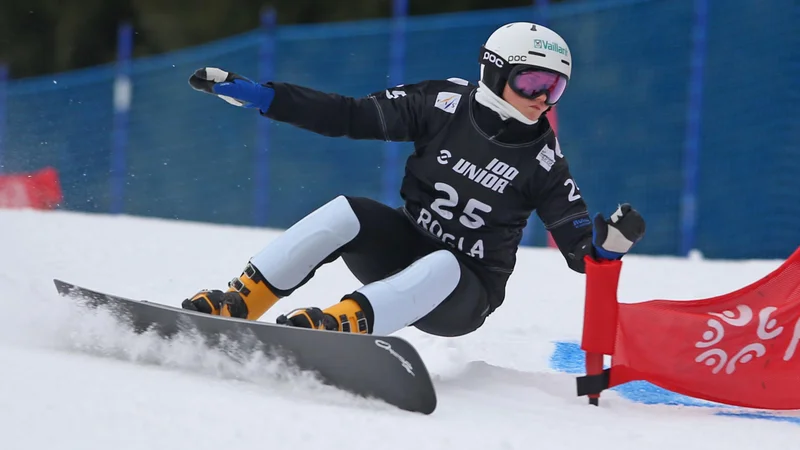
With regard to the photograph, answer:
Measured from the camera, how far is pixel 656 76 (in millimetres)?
7984

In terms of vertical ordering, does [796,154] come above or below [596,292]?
above

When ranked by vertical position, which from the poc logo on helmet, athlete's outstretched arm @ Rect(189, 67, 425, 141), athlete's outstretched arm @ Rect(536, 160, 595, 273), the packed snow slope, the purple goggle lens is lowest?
the packed snow slope

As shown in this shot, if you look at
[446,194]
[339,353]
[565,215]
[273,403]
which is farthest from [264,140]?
[273,403]

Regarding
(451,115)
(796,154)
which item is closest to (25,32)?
(796,154)

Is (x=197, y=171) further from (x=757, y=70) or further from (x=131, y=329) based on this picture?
(x=131, y=329)

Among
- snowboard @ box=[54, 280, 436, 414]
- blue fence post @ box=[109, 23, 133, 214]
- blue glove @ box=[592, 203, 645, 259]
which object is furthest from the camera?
blue fence post @ box=[109, 23, 133, 214]

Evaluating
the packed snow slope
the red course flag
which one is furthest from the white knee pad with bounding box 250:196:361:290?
the red course flag

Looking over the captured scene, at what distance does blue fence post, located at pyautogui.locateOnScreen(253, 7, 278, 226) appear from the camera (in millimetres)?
10250

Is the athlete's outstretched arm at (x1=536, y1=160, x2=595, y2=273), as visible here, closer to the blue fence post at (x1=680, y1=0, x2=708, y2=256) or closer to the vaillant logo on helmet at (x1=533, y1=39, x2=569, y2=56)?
the vaillant logo on helmet at (x1=533, y1=39, x2=569, y2=56)

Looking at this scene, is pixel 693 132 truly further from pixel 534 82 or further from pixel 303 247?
pixel 303 247

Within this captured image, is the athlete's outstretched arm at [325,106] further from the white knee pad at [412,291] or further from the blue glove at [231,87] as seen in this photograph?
the white knee pad at [412,291]

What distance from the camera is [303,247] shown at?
3.62 meters

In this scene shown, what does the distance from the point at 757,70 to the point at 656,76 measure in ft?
2.88

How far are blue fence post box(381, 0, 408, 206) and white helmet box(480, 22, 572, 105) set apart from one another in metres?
5.42
